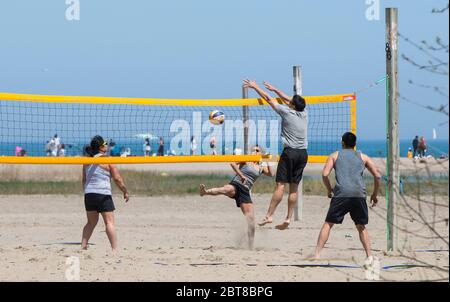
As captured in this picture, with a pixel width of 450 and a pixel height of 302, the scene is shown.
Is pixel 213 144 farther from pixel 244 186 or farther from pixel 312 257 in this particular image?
pixel 312 257

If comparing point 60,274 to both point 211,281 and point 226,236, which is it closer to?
point 211,281

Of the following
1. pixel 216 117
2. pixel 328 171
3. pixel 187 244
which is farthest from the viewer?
pixel 187 244

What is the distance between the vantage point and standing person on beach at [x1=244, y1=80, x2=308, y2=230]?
1131cm

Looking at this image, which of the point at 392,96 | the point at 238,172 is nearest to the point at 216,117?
the point at 238,172

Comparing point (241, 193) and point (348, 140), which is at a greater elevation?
point (348, 140)

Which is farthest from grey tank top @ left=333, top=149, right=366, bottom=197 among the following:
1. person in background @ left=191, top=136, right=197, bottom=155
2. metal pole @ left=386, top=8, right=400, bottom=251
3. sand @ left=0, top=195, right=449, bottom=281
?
person in background @ left=191, top=136, right=197, bottom=155

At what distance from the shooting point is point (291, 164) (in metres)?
11.5

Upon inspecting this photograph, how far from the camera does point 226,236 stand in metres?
13.8

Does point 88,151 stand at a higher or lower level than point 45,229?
higher

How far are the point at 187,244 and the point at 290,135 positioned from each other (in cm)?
237

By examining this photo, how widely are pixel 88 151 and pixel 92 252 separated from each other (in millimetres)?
1181

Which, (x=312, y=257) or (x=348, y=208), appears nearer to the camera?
(x=348, y=208)
